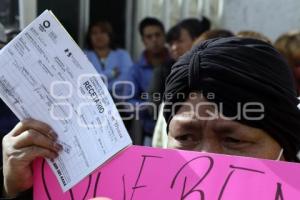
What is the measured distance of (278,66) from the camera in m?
1.45

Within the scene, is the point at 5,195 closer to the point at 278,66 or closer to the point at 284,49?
the point at 278,66

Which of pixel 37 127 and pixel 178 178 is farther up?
pixel 37 127

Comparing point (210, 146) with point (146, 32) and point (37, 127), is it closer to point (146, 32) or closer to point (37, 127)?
point (37, 127)

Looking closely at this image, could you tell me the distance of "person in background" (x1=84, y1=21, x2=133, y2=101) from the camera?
523 centimetres

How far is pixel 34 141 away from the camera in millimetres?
1364

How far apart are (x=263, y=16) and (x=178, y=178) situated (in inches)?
208

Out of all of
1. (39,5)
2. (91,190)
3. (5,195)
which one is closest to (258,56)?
(91,190)

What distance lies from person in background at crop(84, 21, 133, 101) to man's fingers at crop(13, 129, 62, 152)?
378 centimetres

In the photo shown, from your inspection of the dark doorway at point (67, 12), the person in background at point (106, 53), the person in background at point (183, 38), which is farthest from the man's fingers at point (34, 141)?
the dark doorway at point (67, 12)

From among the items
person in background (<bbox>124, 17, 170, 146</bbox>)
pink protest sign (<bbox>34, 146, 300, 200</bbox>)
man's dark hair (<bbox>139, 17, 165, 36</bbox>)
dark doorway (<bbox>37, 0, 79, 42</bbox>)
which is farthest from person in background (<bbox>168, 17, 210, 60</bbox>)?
pink protest sign (<bbox>34, 146, 300, 200</bbox>)

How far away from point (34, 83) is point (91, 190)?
304 millimetres

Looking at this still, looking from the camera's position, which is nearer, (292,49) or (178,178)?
(178,178)

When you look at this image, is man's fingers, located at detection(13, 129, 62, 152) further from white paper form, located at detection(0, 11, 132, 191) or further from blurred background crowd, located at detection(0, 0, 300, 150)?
blurred background crowd, located at detection(0, 0, 300, 150)

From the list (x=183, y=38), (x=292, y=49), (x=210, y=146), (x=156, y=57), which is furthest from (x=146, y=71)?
(x=210, y=146)
